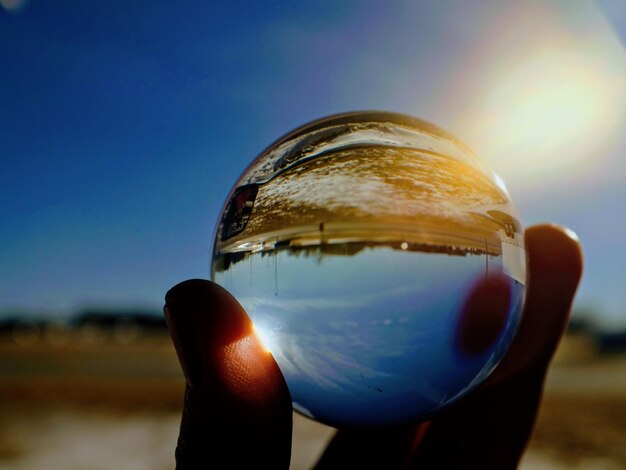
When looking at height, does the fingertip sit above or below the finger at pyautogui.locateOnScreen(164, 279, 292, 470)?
above

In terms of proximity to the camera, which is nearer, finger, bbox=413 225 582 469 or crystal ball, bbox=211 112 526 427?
crystal ball, bbox=211 112 526 427

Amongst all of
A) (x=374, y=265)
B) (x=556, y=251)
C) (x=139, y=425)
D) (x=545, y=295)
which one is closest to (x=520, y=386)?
(x=545, y=295)

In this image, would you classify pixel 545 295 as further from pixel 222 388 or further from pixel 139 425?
pixel 139 425

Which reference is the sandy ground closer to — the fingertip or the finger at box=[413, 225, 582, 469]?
the finger at box=[413, 225, 582, 469]

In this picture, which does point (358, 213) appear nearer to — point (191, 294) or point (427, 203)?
point (427, 203)

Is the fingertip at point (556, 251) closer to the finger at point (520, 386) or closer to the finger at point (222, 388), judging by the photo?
the finger at point (520, 386)

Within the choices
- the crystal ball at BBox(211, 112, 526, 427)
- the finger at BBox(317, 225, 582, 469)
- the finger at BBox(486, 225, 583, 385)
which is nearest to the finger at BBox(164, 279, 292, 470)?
the crystal ball at BBox(211, 112, 526, 427)
